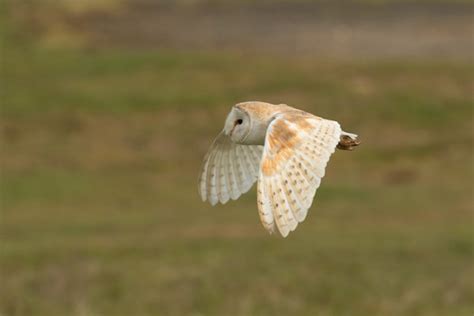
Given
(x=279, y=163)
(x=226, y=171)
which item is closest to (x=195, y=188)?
(x=226, y=171)

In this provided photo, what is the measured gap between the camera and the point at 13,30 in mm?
34094

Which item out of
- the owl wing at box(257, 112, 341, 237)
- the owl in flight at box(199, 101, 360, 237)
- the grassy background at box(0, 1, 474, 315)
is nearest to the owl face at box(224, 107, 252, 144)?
the owl in flight at box(199, 101, 360, 237)

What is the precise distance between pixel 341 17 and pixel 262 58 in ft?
20.7

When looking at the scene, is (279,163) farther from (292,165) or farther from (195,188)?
(195,188)

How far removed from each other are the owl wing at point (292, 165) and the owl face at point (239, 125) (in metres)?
0.14

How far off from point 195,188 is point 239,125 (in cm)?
1770

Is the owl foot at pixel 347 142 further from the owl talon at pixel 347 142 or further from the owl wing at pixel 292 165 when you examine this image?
the owl wing at pixel 292 165

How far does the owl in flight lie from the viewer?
3.11 m

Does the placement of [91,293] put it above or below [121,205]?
above

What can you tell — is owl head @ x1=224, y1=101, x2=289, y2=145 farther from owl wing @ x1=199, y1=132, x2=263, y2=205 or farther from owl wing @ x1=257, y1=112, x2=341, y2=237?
owl wing @ x1=199, y1=132, x2=263, y2=205

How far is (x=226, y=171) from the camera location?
157 inches

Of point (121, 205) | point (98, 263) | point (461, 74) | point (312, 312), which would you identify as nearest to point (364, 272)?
point (312, 312)

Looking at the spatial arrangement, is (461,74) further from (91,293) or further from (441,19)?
(91,293)

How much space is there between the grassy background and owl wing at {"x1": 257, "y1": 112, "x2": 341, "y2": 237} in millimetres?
7688
